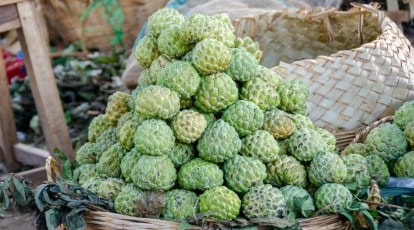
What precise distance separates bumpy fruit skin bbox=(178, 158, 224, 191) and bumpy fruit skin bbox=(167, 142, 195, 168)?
3cm

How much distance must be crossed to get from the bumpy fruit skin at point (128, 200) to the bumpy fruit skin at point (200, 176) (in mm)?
139

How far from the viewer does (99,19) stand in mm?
5973

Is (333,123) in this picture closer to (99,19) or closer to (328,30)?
(328,30)

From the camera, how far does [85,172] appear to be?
2227 mm

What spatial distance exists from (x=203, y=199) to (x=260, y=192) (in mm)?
172

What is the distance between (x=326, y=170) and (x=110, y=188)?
0.68 m

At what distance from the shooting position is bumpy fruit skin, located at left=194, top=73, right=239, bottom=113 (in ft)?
6.63

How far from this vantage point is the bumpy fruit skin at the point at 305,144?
2066mm

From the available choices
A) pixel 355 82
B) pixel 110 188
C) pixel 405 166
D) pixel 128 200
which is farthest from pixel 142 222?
pixel 355 82

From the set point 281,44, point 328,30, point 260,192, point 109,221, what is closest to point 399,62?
point 328,30

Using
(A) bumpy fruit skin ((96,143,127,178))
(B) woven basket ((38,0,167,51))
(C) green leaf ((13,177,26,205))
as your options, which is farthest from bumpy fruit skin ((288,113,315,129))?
(B) woven basket ((38,0,167,51))

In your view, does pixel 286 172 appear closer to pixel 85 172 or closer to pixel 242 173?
pixel 242 173

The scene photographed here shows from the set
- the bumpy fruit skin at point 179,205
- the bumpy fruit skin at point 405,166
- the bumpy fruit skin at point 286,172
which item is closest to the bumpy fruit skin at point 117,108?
the bumpy fruit skin at point 179,205

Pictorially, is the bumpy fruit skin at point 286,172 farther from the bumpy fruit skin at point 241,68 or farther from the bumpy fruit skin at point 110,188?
the bumpy fruit skin at point 110,188
